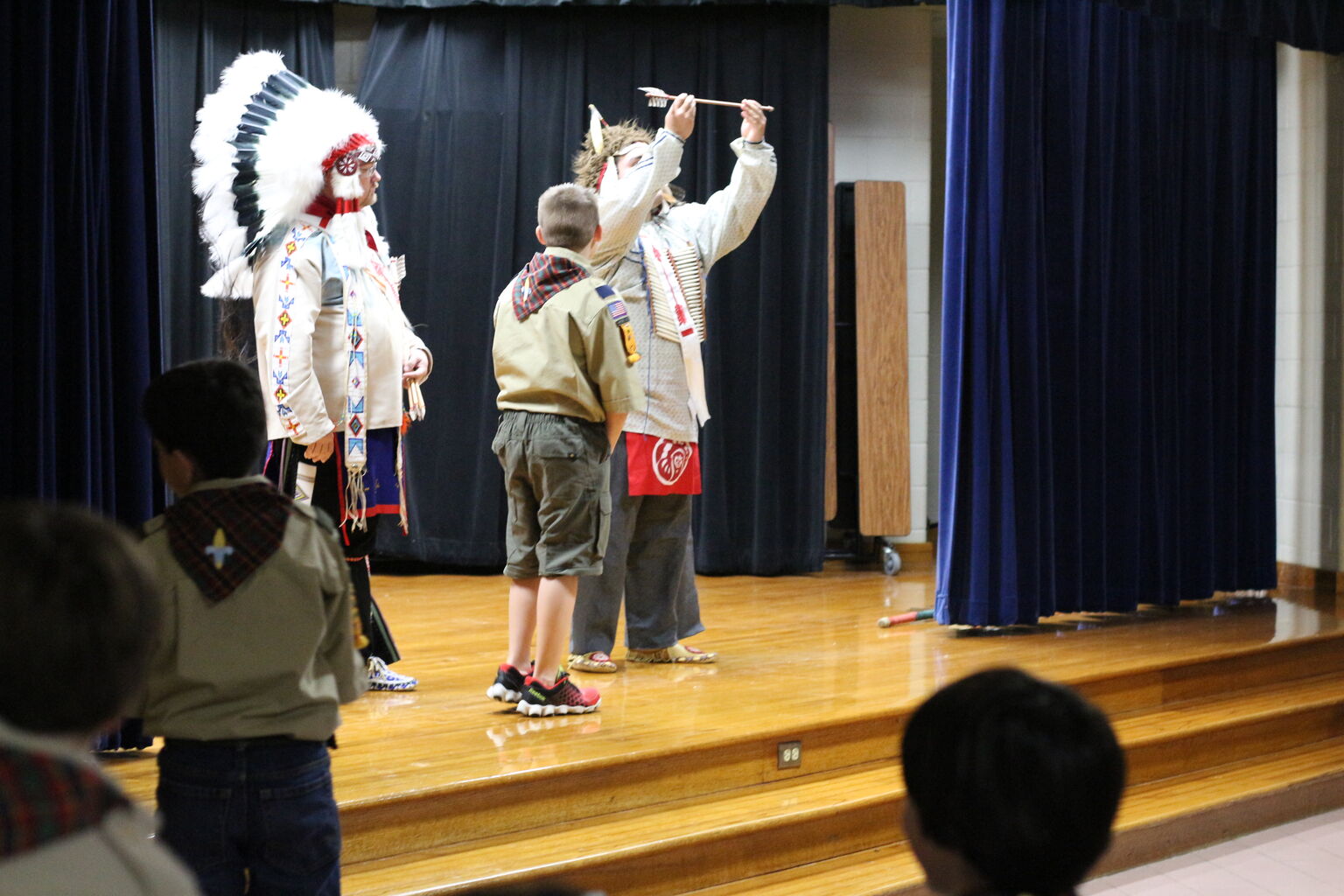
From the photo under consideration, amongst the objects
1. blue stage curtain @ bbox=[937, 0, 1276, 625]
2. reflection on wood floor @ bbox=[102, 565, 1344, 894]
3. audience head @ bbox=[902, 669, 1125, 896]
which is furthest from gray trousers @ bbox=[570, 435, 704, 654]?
audience head @ bbox=[902, 669, 1125, 896]

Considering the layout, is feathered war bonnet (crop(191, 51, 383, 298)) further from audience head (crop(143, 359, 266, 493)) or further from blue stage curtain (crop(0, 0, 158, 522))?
audience head (crop(143, 359, 266, 493))

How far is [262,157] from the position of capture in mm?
3045

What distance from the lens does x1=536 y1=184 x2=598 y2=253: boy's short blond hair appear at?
9.56 ft

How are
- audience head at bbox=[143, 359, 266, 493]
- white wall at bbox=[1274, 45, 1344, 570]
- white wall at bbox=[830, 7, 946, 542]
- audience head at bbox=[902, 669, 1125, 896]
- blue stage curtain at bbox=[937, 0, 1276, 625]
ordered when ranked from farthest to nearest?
1. white wall at bbox=[830, 7, 946, 542]
2. white wall at bbox=[1274, 45, 1344, 570]
3. blue stage curtain at bbox=[937, 0, 1276, 625]
4. audience head at bbox=[143, 359, 266, 493]
5. audience head at bbox=[902, 669, 1125, 896]

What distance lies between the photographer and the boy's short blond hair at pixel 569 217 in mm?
2914

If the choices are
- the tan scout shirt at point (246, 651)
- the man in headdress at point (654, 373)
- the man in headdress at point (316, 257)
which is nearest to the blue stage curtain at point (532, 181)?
the man in headdress at point (654, 373)

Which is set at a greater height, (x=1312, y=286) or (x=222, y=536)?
(x=1312, y=286)

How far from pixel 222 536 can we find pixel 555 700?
61.9 inches

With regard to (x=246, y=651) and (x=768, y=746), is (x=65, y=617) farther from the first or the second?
(x=768, y=746)

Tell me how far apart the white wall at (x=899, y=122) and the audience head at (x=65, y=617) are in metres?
4.79

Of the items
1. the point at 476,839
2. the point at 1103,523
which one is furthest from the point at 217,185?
the point at 1103,523

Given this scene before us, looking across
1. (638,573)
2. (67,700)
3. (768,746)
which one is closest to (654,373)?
(638,573)

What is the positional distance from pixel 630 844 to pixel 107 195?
1.60 m

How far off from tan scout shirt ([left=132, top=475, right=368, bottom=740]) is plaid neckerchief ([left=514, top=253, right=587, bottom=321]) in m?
1.40
